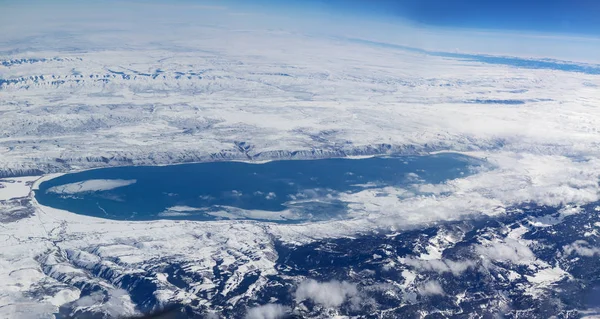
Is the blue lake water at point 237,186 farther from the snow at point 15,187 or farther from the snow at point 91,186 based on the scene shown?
the snow at point 15,187

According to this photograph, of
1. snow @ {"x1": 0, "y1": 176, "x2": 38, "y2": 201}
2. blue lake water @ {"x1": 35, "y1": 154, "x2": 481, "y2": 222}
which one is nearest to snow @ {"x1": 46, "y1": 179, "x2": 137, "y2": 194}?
blue lake water @ {"x1": 35, "y1": 154, "x2": 481, "y2": 222}

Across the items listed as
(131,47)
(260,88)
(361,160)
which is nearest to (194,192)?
(361,160)

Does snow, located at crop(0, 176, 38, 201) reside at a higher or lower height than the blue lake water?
lower

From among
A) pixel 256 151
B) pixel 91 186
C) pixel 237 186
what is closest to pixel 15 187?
pixel 91 186

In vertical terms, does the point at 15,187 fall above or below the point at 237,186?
below

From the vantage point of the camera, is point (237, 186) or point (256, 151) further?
point (256, 151)

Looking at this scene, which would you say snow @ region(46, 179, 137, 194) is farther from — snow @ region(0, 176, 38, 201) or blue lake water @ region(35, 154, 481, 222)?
snow @ region(0, 176, 38, 201)

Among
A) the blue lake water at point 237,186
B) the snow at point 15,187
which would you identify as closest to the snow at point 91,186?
the blue lake water at point 237,186

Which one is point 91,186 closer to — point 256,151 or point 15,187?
point 15,187
